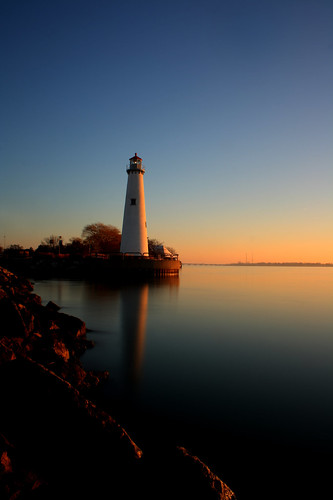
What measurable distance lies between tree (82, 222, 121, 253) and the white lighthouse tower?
2340 cm

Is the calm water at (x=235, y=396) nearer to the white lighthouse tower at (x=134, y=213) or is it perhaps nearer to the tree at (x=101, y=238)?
the white lighthouse tower at (x=134, y=213)

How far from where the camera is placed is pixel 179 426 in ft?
15.5

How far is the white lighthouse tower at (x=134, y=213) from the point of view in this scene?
4050 cm

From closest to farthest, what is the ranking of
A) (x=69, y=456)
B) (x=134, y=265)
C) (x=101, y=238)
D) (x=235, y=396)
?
1. (x=69, y=456)
2. (x=235, y=396)
3. (x=134, y=265)
4. (x=101, y=238)

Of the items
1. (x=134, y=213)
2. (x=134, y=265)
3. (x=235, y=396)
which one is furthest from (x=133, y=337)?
(x=134, y=213)

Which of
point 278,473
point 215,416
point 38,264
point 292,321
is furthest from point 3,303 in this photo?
point 38,264

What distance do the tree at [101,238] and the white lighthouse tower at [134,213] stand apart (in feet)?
76.8

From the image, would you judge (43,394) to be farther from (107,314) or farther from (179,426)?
(107,314)

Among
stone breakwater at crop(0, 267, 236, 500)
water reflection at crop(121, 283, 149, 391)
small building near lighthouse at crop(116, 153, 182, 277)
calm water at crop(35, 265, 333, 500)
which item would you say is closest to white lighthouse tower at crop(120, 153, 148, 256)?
small building near lighthouse at crop(116, 153, 182, 277)

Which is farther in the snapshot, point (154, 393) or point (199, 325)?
point (199, 325)

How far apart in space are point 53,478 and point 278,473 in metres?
2.72

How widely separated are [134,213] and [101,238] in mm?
27350

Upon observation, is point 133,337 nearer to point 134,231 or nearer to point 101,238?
point 134,231

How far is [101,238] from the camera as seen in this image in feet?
215
